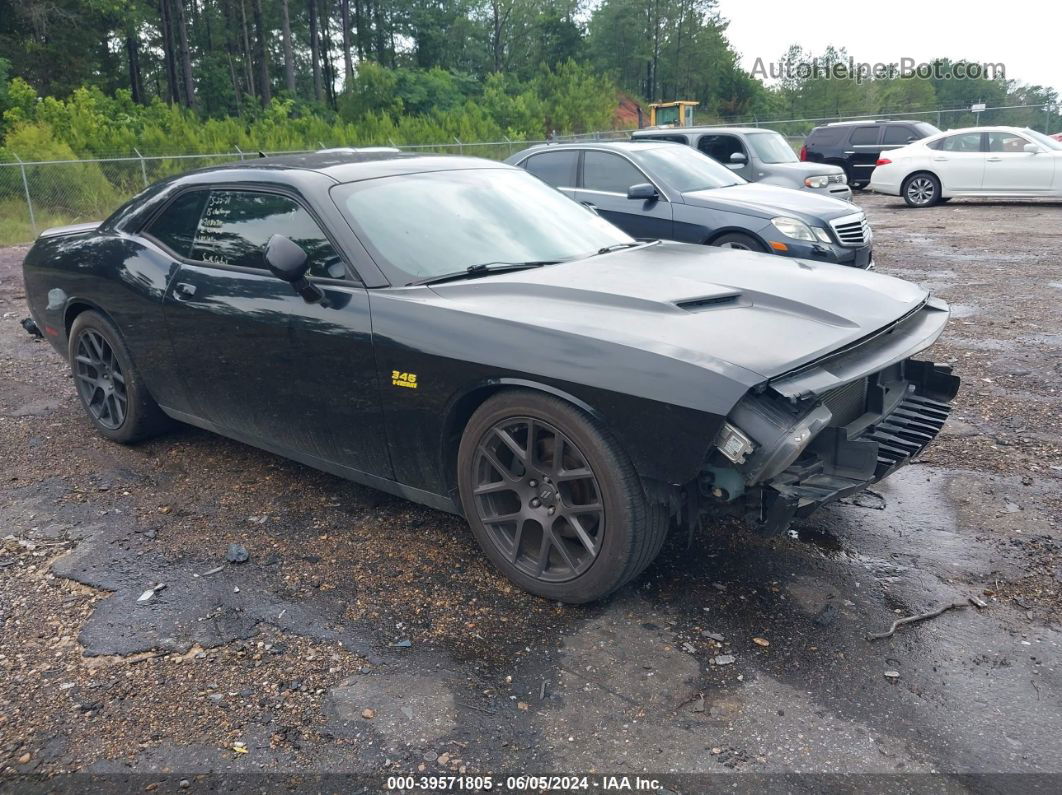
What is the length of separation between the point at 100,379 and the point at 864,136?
19438 mm

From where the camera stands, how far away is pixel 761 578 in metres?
3.40

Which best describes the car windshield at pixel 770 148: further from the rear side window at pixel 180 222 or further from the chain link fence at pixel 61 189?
the rear side window at pixel 180 222

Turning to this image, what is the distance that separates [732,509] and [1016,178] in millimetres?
16328

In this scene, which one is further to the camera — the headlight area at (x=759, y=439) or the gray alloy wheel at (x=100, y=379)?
the gray alloy wheel at (x=100, y=379)

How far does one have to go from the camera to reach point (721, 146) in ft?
44.2

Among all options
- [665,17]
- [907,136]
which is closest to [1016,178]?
[907,136]

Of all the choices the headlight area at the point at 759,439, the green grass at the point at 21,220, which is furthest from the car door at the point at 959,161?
the green grass at the point at 21,220

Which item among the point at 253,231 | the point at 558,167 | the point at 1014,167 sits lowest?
the point at 253,231

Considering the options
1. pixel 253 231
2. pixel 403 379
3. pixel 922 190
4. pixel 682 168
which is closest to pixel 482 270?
pixel 403 379

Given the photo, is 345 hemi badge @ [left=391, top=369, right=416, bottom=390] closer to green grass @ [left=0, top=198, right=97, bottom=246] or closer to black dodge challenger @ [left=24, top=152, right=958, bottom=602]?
black dodge challenger @ [left=24, top=152, right=958, bottom=602]

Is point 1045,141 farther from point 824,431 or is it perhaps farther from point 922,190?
point 824,431

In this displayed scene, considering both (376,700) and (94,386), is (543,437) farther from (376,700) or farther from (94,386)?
(94,386)

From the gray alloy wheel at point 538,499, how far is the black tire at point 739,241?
5437 mm

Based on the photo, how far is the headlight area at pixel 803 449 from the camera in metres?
2.69
